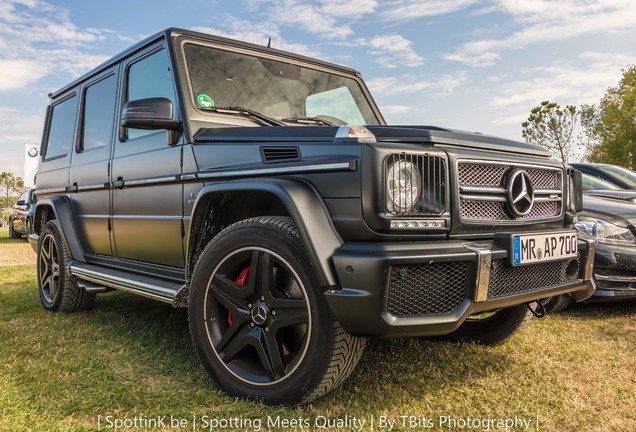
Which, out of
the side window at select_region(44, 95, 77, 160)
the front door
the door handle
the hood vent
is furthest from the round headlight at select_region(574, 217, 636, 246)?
the side window at select_region(44, 95, 77, 160)

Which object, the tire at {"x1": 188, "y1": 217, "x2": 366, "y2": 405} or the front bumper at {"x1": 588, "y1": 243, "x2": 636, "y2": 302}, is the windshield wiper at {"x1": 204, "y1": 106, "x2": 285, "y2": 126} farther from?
the front bumper at {"x1": 588, "y1": 243, "x2": 636, "y2": 302}

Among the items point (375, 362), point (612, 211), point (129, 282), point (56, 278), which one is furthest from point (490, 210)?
point (56, 278)

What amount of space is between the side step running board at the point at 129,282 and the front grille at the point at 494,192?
65.9 inches

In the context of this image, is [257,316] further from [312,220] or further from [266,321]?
[312,220]

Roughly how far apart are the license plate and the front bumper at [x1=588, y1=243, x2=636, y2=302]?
181cm

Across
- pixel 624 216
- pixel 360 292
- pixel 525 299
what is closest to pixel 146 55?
pixel 360 292

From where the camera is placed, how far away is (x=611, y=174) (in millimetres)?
6445

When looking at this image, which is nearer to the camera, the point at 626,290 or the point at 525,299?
the point at 525,299

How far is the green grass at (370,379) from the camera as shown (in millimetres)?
2398

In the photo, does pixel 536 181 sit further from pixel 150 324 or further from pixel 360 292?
pixel 150 324

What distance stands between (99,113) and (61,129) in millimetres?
1053

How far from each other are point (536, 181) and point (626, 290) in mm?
2171

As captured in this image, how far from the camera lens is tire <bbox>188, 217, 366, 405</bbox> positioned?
226 centimetres

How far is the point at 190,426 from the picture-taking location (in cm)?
227
